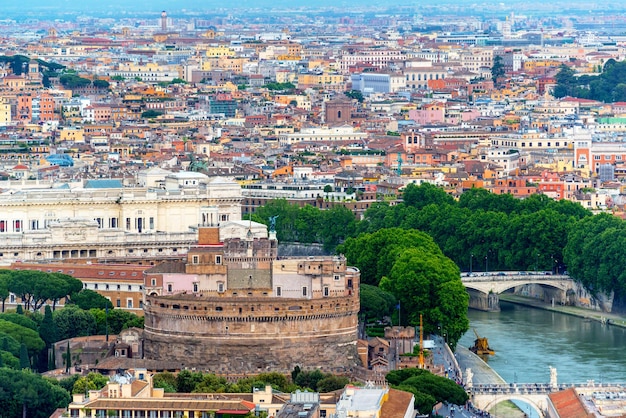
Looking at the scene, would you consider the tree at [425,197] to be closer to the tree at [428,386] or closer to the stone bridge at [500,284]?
the stone bridge at [500,284]

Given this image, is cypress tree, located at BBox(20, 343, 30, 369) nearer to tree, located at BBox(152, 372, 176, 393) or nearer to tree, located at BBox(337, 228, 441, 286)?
tree, located at BBox(152, 372, 176, 393)

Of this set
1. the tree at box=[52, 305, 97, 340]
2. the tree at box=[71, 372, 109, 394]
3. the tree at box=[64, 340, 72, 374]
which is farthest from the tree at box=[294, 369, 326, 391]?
the tree at box=[52, 305, 97, 340]

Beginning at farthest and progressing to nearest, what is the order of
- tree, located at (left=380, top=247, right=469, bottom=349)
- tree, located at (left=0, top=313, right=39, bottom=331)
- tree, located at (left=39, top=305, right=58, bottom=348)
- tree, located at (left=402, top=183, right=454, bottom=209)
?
tree, located at (left=402, top=183, right=454, bottom=209), tree, located at (left=380, top=247, right=469, bottom=349), tree, located at (left=0, top=313, right=39, bottom=331), tree, located at (left=39, top=305, right=58, bottom=348)

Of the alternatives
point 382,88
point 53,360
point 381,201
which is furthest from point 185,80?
point 53,360

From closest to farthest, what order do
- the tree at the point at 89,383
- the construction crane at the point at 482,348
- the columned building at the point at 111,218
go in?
the tree at the point at 89,383 < the construction crane at the point at 482,348 < the columned building at the point at 111,218

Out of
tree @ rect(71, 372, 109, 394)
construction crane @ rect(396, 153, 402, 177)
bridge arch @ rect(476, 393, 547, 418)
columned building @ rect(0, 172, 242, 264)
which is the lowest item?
bridge arch @ rect(476, 393, 547, 418)

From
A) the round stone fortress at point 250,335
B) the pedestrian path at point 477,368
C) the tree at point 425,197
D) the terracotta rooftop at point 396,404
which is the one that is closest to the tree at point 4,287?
the round stone fortress at point 250,335

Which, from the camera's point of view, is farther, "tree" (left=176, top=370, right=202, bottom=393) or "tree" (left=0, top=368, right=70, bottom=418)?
"tree" (left=176, top=370, right=202, bottom=393)

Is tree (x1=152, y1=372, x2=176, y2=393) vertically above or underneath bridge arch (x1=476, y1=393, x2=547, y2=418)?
above
